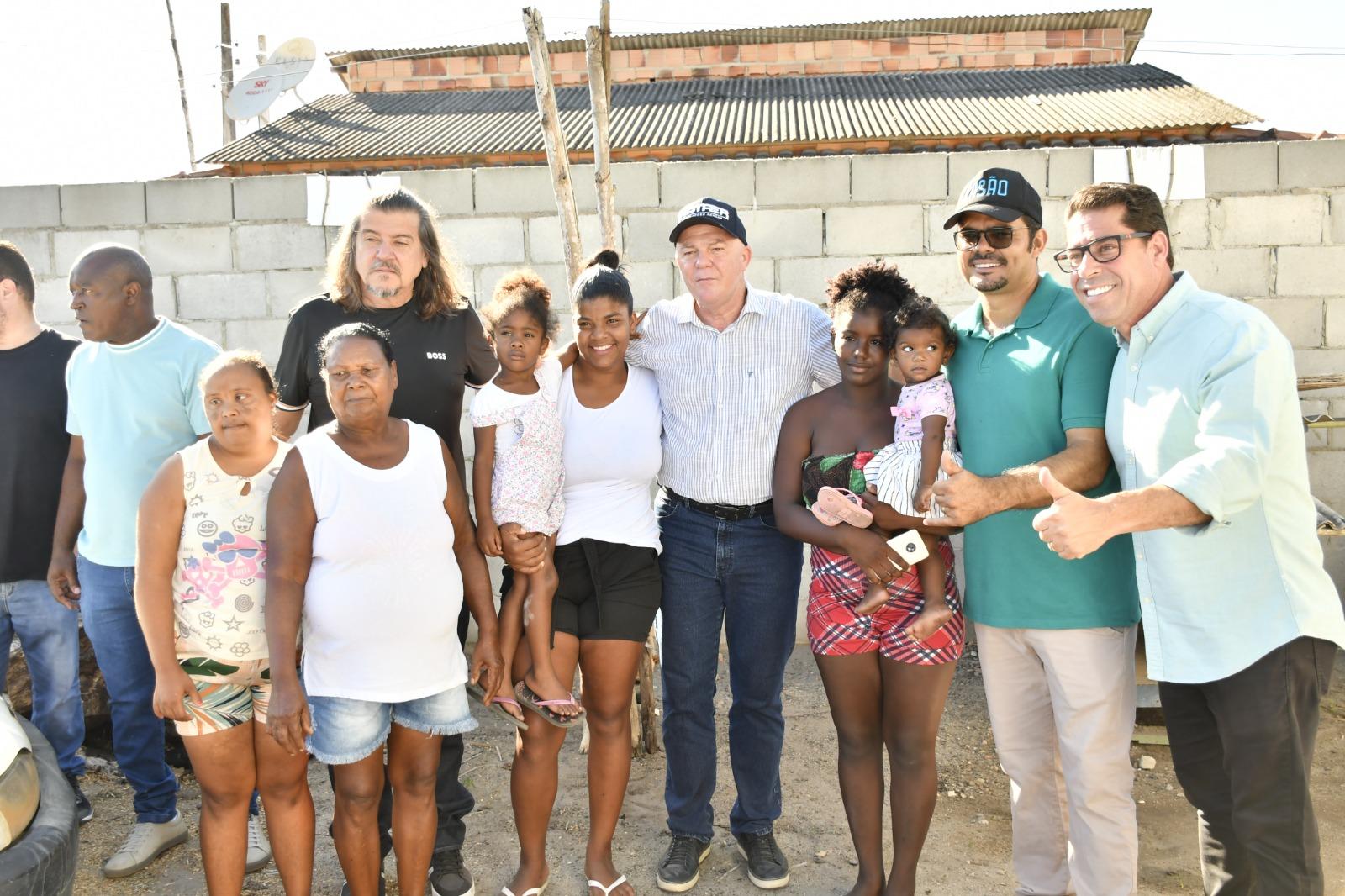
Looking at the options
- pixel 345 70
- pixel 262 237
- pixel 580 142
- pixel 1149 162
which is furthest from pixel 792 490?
pixel 345 70

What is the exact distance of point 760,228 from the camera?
227 inches

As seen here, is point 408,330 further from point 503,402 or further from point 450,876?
point 450,876

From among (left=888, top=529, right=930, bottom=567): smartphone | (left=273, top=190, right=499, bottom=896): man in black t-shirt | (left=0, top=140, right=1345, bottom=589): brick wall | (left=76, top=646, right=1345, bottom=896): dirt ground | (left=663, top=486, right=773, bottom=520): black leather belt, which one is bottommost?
(left=76, top=646, right=1345, bottom=896): dirt ground

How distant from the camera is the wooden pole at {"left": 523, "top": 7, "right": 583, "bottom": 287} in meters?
4.52

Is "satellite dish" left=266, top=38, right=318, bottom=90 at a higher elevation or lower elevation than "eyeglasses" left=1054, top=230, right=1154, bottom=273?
higher

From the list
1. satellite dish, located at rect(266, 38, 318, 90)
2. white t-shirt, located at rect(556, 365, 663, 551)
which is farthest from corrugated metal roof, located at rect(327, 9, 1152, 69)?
white t-shirt, located at rect(556, 365, 663, 551)

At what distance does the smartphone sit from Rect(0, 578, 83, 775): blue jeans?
9.84 feet

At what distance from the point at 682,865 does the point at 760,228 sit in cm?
354

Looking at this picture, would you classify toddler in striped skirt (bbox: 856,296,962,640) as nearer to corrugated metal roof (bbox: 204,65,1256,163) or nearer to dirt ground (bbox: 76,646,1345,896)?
dirt ground (bbox: 76,646,1345,896)

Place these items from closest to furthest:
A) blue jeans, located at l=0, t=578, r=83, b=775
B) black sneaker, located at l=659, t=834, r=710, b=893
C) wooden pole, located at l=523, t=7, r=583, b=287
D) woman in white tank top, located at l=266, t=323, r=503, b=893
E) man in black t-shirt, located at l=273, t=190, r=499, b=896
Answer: woman in white tank top, located at l=266, t=323, r=503, b=893 < man in black t-shirt, located at l=273, t=190, r=499, b=896 < black sneaker, located at l=659, t=834, r=710, b=893 < blue jeans, located at l=0, t=578, r=83, b=775 < wooden pole, located at l=523, t=7, r=583, b=287

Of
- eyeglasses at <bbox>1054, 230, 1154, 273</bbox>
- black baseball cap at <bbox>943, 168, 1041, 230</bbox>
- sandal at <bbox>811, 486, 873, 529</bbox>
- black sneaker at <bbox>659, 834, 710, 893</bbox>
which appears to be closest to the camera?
eyeglasses at <bbox>1054, 230, 1154, 273</bbox>

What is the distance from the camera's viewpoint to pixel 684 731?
3449 mm

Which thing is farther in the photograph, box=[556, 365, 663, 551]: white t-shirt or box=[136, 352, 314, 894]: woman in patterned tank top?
box=[556, 365, 663, 551]: white t-shirt

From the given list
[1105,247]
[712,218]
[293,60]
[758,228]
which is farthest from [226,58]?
[1105,247]
